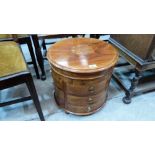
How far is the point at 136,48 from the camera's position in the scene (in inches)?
52.3

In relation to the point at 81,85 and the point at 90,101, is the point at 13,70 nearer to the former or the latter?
the point at 81,85

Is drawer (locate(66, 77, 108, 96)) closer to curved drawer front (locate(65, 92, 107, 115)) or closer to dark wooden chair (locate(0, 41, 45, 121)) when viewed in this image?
curved drawer front (locate(65, 92, 107, 115))

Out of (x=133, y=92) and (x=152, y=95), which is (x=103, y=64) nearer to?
(x=133, y=92)

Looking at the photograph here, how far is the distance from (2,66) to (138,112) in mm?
1205

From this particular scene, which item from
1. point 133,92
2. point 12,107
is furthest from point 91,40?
point 12,107

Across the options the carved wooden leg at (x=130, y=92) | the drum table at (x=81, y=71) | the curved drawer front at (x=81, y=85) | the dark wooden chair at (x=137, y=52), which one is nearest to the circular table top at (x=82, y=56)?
the drum table at (x=81, y=71)

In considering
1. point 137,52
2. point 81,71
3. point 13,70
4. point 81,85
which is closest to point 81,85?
Result: point 81,85

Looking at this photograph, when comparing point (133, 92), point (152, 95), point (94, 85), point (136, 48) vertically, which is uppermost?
point (136, 48)

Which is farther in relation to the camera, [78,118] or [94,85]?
[78,118]

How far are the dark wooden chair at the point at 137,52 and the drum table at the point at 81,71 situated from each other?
239 millimetres

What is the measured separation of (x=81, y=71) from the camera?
40.2 inches

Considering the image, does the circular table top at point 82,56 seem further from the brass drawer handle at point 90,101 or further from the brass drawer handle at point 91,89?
the brass drawer handle at point 90,101

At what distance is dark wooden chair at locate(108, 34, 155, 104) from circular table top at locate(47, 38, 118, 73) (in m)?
0.24
